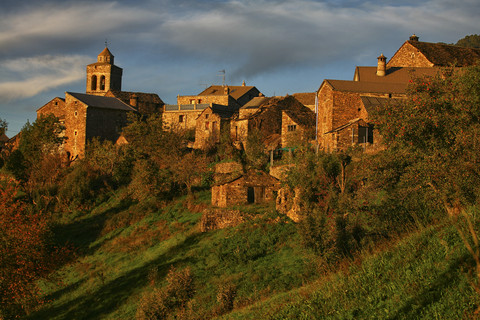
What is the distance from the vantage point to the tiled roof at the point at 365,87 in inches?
1681

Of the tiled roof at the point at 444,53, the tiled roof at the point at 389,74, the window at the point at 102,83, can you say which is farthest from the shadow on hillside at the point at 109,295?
the window at the point at 102,83

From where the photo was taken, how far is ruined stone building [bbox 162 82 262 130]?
62.9 meters

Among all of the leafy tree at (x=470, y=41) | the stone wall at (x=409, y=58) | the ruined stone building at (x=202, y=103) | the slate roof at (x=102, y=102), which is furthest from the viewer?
the leafy tree at (x=470, y=41)

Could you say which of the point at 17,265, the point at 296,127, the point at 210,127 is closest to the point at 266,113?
the point at 296,127

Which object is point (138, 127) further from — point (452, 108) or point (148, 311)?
point (452, 108)

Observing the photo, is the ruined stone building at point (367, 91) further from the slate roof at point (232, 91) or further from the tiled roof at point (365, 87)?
the slate roof at point (232, 91)

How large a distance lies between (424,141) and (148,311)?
38.1 ft

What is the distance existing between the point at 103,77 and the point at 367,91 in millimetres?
53355

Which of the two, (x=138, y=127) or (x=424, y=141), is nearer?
(x=424, y=141)

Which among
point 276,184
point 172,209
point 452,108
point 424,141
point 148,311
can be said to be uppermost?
point 452,108

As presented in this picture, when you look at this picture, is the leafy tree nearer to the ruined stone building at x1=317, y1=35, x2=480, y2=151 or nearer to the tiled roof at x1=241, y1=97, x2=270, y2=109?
the ruined stone building at x1=317, y1=35, x2=480, y2=151

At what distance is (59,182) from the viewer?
4753cm

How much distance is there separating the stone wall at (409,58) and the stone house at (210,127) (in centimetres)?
2071

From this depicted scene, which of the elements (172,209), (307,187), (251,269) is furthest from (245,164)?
(251,269)
